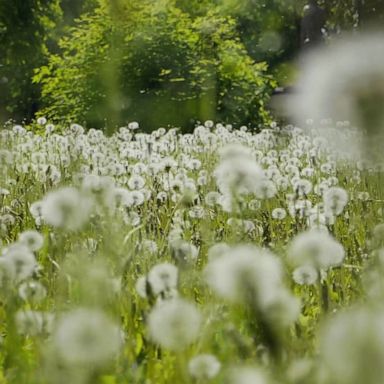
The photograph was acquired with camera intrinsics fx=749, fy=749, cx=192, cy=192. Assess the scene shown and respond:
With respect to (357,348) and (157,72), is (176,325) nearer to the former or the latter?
(357,348)

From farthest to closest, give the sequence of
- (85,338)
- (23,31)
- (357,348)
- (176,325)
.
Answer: (23,31)
(176,325)
(85,338)
(357,348)

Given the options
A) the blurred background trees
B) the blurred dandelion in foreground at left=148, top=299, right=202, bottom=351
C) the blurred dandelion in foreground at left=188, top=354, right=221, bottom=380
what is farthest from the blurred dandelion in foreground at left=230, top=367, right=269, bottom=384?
the blurred background trees

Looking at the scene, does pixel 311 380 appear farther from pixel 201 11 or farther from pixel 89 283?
pixel 201 11

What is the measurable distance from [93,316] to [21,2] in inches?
808

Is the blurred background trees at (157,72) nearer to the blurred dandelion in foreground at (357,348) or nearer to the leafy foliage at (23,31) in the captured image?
the leafy foliage at (23,31)

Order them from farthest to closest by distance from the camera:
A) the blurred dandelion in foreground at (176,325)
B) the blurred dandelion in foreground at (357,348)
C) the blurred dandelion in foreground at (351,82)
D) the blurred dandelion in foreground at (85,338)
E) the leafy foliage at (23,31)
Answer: the leafy foliage at (23,31) < the blurred dandelion in foreground at (351,82) < the blurred dandelion in foreground at (176,325) < the blurred dandelion in foreground at (85,338) < the blurred dandelion in foreground at (357,348)

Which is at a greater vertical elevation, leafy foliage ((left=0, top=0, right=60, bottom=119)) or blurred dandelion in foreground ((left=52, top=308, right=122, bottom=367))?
leafy foliage ((left=0, top=0, right=60, bottom=119))

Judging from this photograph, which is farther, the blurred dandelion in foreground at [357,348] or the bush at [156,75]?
the bush at [156,75]

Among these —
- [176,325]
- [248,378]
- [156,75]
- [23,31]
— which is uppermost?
[23,31]

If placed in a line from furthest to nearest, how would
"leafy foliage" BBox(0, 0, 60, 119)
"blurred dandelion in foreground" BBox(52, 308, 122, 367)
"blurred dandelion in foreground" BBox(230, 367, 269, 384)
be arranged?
"leafy foliage" BBox(0, 0, 60, 119)
"blurred dandelion in foreground" BBox(52, 308, 122, 367)
"blurred dandelion in foreground" BBox(230, 367, 269, 384)

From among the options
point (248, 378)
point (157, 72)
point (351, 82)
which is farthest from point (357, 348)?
point (157, 72)

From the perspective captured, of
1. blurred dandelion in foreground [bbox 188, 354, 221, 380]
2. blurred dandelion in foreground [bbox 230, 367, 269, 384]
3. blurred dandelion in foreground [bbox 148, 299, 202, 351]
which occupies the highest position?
blurred dandelion in foreground [bbox 148, 299, 202, 351]

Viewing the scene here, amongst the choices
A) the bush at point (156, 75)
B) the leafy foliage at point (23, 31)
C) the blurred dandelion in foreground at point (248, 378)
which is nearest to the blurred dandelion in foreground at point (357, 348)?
the blurred dandelion in foreground at point (248, 378)

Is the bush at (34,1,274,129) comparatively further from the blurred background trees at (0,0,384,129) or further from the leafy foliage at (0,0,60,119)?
the leafy foliage at (0,0,60,119)
